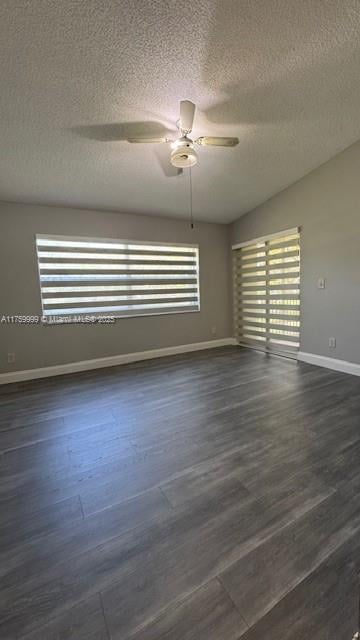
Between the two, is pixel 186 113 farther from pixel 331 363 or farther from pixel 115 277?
pixel 331 363

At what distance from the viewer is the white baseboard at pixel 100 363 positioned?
11.5 ft

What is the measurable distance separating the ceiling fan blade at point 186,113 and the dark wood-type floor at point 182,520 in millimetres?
2334

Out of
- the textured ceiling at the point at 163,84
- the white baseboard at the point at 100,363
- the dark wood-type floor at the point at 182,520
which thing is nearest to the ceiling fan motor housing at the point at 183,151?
the textured ceiling at the point at 163,84

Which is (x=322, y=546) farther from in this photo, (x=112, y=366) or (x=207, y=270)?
(x=207, y=270)

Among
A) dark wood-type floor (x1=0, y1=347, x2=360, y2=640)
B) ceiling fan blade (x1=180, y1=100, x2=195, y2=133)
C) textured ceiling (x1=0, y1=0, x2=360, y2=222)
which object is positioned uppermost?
textured ceiling (x1=0, y1=0, x2=360, y2=222)

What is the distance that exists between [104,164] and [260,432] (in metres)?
2.99

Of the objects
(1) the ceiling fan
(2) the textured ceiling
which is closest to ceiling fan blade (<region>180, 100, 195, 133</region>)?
(1) the ceiling fan

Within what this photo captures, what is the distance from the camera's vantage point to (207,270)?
15.9 feet

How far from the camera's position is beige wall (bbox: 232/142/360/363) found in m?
3.14

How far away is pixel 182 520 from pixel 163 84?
2.78 metres

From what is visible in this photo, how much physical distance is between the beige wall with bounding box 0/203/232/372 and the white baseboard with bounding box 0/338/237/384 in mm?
73

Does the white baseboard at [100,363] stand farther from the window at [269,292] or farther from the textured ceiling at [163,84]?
the textured ceiling at [163,84]

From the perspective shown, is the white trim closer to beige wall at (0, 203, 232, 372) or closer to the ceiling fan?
beige wall at (0, 203, 232, 372)

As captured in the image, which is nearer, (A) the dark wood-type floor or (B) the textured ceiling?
(A) the dark wood-type floor
